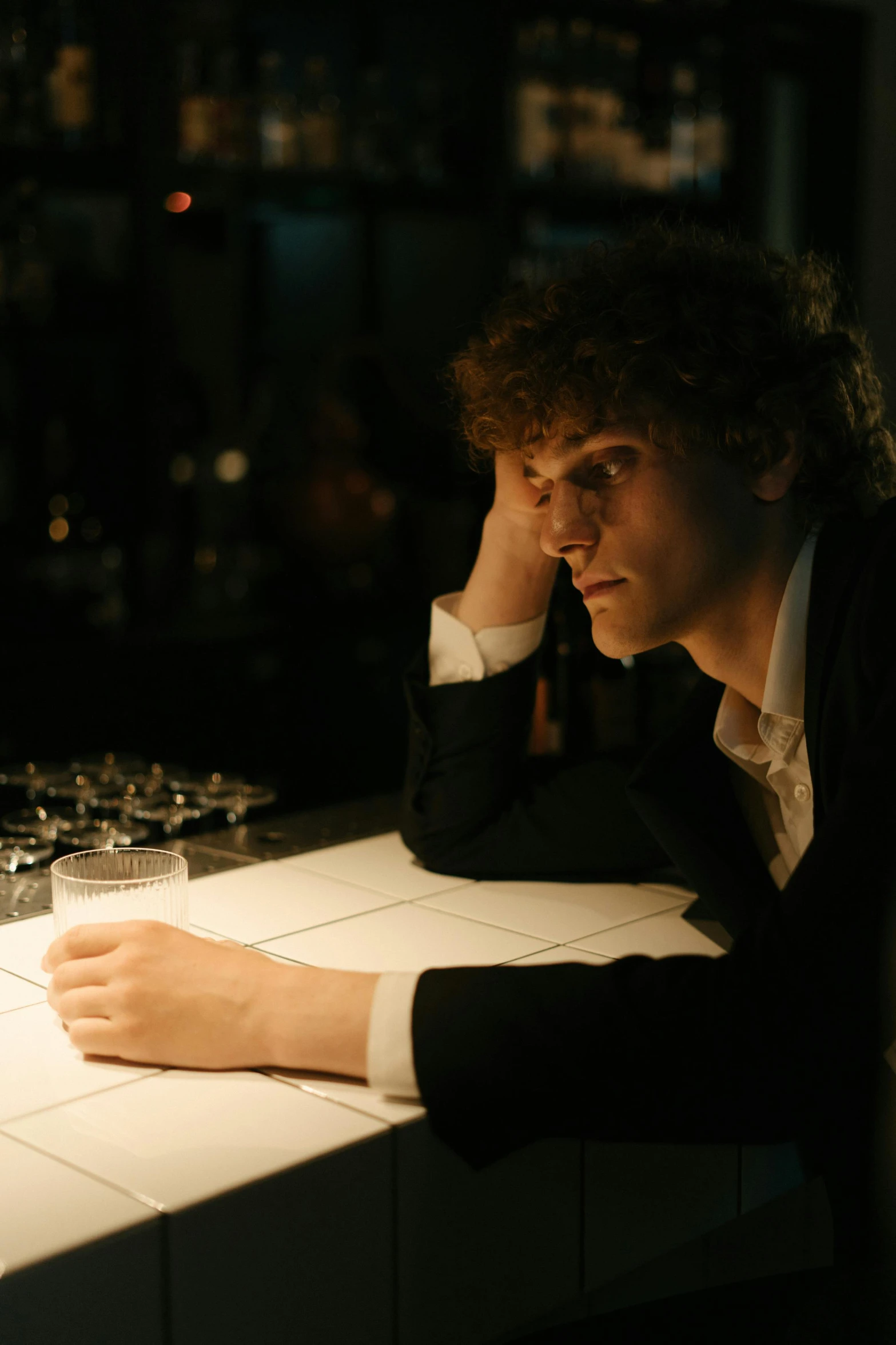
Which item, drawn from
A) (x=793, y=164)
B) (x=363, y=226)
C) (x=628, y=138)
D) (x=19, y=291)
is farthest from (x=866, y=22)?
(x=19, y=291)

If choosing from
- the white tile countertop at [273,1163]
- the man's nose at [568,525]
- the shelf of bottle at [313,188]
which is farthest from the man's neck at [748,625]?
the shelf of bottle at [313,188]

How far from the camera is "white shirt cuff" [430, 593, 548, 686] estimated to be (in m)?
1.43

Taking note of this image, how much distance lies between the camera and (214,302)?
313 centimetres

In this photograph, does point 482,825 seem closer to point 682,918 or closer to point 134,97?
point 682,918

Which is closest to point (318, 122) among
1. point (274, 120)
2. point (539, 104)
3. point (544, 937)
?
point (274, 120)

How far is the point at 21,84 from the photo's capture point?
256cm

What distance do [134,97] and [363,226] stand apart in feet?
2.34

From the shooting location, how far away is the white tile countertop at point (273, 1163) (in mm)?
735

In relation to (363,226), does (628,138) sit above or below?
above

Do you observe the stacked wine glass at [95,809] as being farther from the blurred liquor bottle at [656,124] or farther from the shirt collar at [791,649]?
the blurred liquor bottle at [656,124]

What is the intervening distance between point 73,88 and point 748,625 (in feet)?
6.40

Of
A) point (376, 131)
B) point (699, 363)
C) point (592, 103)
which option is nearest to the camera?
point (699, 363)

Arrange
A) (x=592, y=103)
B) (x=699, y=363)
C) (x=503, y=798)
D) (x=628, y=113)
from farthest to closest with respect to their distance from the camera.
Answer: (x=628, y=113) < (x=592, y=103) < (x=503, y=798) < (x=699, y=363)

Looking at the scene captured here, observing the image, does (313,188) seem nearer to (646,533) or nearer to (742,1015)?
(646,533)
